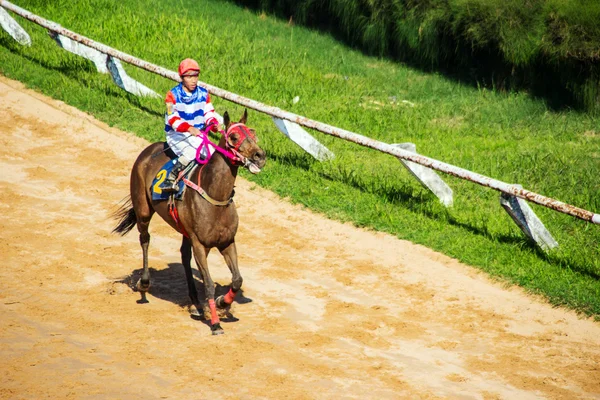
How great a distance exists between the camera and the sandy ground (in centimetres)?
784

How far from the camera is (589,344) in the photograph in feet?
29.4

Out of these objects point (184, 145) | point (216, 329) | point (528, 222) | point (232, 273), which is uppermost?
point (184, 145)

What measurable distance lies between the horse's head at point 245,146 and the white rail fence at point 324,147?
3894 millimetres

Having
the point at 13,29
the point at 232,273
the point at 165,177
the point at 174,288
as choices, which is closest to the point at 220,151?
the point at 165,177

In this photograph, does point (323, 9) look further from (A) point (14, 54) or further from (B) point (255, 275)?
(B) point (255, 275)

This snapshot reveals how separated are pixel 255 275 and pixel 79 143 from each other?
556cm

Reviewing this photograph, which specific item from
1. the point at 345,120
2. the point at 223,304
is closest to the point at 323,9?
the point at 345,120

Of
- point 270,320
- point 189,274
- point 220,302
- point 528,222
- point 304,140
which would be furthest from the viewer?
point 304,140

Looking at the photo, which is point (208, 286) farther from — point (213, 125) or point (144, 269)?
point (213, 125)

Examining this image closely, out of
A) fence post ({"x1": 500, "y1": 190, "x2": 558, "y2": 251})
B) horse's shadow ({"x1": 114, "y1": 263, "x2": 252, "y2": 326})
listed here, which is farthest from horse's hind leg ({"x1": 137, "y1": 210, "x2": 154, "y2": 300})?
fence post ({"x1": 500, "y1": 190, "x2": 558, "y2": 251})

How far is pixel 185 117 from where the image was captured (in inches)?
369

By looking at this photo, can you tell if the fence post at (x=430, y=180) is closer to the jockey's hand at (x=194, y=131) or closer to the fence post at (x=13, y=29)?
the jockey's hand at (x=194, y=131)

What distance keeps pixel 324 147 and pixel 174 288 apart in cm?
452

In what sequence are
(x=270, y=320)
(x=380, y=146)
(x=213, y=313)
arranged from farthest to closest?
(x=380, y=146), (x=270, y=320), (x=213, y=313)
